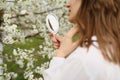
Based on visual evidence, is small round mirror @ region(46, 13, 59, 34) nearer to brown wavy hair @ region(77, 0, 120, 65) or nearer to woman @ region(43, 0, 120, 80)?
woman @ region(43, 0, 120, 80)

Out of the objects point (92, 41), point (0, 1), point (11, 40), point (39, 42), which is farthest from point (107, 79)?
point (39, 42)

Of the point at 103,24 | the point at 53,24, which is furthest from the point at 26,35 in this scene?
the point at 103,24

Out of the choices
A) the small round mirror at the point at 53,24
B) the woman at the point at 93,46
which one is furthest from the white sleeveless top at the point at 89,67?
the small round mirror at the point at 53,24

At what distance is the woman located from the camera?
7.39 feet

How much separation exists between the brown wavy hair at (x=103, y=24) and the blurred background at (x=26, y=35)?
3.78 metres

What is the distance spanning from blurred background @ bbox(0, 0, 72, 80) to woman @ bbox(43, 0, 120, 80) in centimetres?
376

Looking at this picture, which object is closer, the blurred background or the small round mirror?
the small round mirror

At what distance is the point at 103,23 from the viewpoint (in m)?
2.38

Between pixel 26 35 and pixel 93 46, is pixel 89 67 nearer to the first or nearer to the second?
pixel 93 46

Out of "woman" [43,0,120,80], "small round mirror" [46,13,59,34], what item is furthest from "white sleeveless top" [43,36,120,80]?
"small round mirror" [46,13,59,34]

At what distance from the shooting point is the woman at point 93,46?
2252 millimetres

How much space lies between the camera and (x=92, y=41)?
2328mm

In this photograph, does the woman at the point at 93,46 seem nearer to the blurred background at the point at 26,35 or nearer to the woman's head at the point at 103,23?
the woman's head at the point at 103,23

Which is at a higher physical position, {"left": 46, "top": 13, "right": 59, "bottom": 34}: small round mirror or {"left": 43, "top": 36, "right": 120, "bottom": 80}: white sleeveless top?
{"left": 46, "top": 13, "right": 59, "bottom": 34}: small round mirror
